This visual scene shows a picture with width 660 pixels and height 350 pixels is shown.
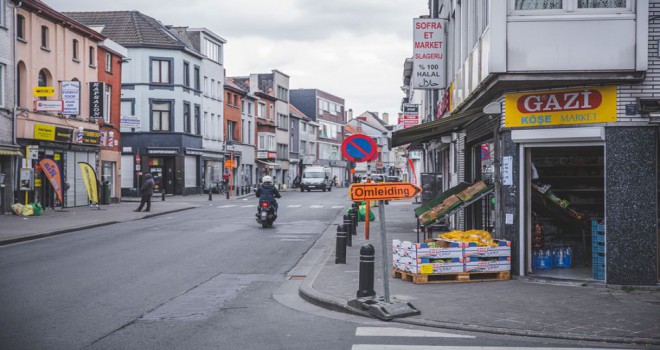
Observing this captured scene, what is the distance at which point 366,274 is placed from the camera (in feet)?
30.1

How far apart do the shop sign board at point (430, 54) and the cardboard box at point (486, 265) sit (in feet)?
30.4

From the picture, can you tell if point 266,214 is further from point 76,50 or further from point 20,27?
point 76,50

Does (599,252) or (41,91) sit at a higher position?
(41,91)

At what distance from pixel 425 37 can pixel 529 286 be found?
11.0 m

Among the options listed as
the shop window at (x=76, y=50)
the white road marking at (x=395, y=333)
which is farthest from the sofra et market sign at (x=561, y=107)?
the shop window at (x=76, y=50)

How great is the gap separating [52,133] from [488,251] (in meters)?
25.0

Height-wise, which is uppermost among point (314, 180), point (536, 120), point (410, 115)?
point (410, 115)

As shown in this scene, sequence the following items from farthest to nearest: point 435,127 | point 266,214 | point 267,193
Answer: point 267,193 → point 266,214 → point 435,127

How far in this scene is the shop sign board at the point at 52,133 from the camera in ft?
98.4

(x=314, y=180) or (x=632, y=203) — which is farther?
(x=314, y=180)

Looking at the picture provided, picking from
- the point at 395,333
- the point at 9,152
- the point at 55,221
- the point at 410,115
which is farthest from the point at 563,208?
the point at 9,152

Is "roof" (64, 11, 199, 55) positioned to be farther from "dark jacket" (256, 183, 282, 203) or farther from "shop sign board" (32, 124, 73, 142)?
"dark jacket" (256, 183, 282, 203)

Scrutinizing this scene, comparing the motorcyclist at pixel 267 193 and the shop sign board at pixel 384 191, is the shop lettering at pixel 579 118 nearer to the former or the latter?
the shop sign board at pixel 384 191

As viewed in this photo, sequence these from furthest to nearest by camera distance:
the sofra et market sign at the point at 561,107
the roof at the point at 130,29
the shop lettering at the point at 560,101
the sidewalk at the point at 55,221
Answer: the roof at the point at 130,29 → the sidewalk at the point at 55,221 → the shop lettering at the point at 560,101 → the sofra et market sign at the point at 561,107
